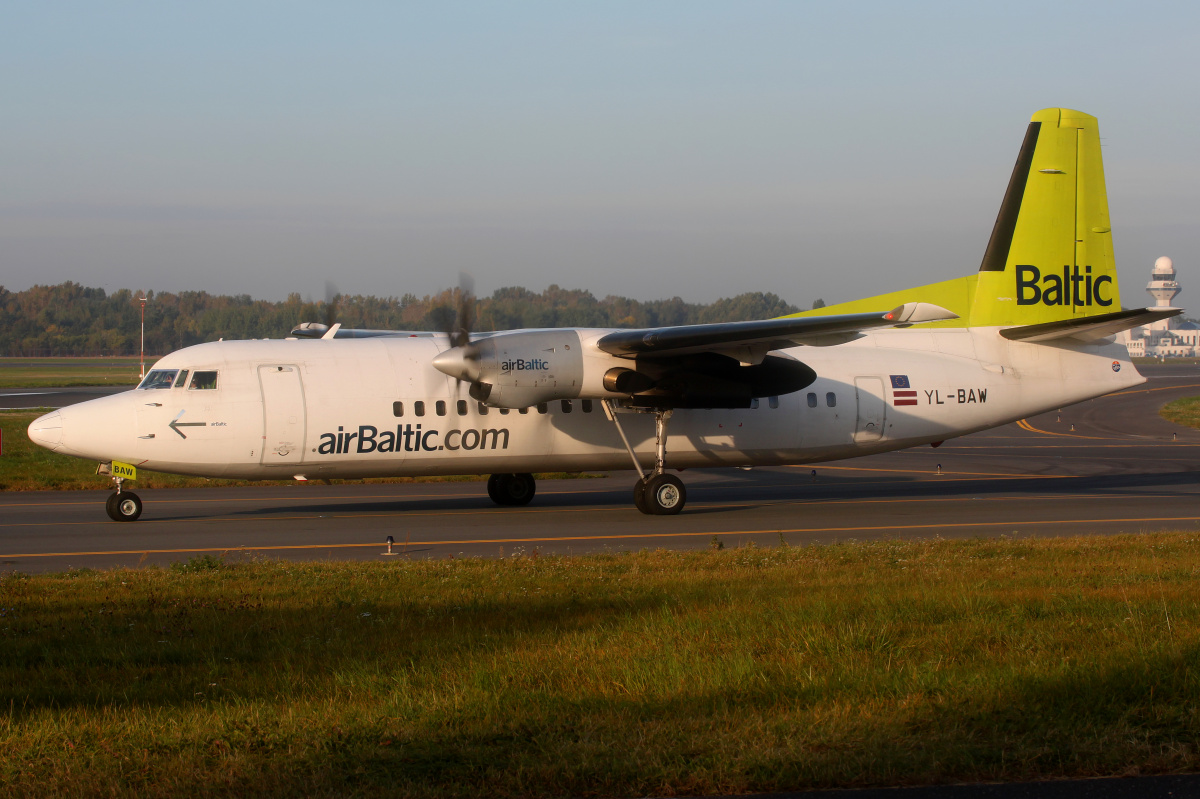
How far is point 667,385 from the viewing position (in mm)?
17578

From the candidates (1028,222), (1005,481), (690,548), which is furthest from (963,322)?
(690,548)

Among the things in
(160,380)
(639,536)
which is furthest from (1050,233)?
(160,380)

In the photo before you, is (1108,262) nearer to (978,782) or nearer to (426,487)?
(426,487)

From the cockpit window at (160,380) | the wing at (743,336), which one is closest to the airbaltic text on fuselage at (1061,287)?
the wing at (743,336)

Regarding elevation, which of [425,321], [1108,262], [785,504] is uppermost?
[1108,262]

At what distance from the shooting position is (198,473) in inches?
655

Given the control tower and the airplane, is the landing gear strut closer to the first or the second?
the airplane

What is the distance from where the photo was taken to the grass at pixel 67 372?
6969 cm

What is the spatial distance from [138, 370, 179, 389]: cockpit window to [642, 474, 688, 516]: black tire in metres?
7.99

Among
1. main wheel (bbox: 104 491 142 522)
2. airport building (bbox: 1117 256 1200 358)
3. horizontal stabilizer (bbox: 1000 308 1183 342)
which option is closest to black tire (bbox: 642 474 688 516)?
horizontal stabilizer (bbox: 1000 308 1183 342)

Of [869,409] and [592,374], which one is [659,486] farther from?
[869,409]

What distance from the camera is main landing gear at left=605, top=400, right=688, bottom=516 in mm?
17828

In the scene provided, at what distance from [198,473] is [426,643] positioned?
10.2 meters

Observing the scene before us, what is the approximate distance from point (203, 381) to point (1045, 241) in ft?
53.3
